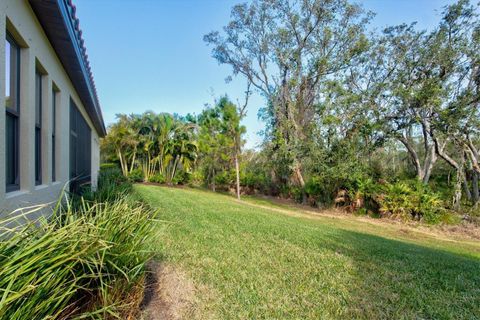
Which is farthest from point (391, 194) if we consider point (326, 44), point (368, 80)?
point (326, 44)

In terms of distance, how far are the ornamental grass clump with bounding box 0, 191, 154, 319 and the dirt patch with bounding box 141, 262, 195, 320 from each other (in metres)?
0.26

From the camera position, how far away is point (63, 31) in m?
3.86

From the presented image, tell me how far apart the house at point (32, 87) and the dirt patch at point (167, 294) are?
145 centimetres

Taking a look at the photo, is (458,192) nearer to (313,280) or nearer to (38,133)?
(313,280)

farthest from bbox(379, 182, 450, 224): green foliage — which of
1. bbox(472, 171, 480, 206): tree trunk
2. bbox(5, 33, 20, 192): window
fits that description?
bbox(5, 33, 20, 192): window

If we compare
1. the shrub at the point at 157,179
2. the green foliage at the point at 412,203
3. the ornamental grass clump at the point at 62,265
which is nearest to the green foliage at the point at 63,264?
the ornamental grass clump at the point at 62,265

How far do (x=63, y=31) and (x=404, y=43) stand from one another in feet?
52.4

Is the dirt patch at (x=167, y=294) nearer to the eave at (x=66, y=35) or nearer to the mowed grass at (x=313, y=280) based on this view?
the mowed grass at (x=313, y=280)

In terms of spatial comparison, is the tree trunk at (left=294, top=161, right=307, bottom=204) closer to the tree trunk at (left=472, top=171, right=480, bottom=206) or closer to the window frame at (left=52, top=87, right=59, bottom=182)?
the tree trunk at (left=472, top=171, right=480, bottom=206)

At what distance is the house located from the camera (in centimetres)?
296

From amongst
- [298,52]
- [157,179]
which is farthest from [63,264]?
[157,179]

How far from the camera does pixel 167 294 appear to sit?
10.1ft

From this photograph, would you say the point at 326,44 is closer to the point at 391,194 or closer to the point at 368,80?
the point at 368,80

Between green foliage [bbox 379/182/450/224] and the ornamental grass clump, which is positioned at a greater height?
the ornamental grass clump
